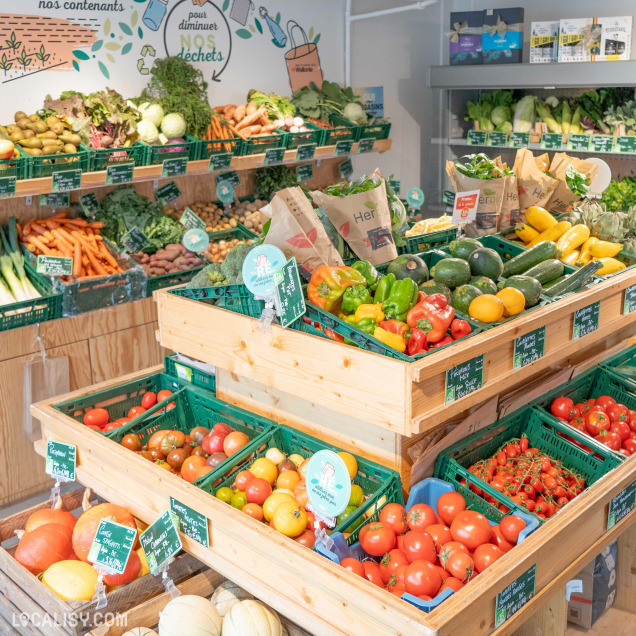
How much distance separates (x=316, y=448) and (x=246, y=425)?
0.32 meters

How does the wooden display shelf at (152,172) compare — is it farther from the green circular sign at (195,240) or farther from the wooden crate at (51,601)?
the wooden crate at (51,601)

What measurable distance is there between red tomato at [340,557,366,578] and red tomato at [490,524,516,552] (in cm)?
39

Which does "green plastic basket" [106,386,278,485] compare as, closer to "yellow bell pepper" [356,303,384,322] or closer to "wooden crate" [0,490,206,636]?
"wooden crate" [0,490,206,636]

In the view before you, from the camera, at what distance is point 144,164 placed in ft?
14.2

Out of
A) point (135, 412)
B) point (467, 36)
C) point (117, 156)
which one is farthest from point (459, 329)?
point (467, 36)

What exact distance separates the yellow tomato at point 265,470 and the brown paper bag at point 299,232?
0.60 m

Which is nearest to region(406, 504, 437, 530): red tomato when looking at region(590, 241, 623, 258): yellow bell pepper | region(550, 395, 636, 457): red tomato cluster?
region(550, 395, 636, 457): red tomato cluster

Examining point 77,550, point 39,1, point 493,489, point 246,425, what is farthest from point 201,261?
point 493,489

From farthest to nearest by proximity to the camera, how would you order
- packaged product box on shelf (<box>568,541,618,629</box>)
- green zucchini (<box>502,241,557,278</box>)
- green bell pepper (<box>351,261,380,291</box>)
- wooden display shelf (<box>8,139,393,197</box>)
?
wooden display shelf (<box>8,139,393,197</box>)
green zucchini (<box>502,241,557,278</box>)
packaged product box on shelf (<box>568,541,618,629</box>)
green bell pepper (<box>351,261,380,291</box>)

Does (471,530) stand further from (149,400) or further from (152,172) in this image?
(152,172)

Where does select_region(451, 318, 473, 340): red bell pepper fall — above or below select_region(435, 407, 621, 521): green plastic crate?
above

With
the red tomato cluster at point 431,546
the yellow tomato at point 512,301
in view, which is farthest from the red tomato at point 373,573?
the yellow tomato at point 512,301

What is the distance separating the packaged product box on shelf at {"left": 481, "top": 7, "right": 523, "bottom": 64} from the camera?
5629 mm

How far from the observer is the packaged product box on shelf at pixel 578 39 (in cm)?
510
